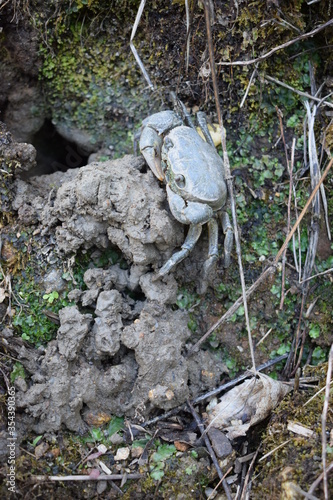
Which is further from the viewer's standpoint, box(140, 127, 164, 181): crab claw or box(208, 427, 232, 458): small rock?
box(140, 127, 164, 181): crab claw

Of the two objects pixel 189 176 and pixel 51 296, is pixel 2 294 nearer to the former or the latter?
pixel 51 296

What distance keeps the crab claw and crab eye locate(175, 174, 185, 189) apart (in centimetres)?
14

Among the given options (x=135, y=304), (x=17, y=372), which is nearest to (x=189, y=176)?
(x=135, y=304)

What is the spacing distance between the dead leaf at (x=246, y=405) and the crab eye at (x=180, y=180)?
1.18m

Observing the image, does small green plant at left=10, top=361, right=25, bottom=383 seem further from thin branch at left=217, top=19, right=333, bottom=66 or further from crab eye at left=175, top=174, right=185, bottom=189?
thin branch at left=217, top=19, right=333, bottom=66

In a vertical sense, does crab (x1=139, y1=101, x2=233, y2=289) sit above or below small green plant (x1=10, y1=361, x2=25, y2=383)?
above

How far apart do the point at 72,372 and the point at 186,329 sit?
705 millimetres

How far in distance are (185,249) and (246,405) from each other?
0.96 meters

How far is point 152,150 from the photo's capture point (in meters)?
2.81

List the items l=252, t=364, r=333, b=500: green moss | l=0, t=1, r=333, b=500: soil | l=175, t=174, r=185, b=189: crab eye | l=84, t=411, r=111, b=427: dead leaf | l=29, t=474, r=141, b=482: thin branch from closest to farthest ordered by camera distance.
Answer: l=252, t=364, r=333, b=500: green moss < l=29, t=474, r=141, b=482: thin branch < l=0, t=1, r=333, b=500: soil < l=84, t=411, r=111, b=427: dead leaf < l=175, t=174, r=185, b=189: crab eye

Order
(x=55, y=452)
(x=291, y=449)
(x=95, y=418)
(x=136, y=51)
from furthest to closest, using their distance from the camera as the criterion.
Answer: (x=136, y=51) < (x=95, y=418) < (x=55, y=452) < (x=291, y=449)

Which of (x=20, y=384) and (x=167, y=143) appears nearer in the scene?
(x=20, y=384)

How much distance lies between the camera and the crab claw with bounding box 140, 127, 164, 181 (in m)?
2.80

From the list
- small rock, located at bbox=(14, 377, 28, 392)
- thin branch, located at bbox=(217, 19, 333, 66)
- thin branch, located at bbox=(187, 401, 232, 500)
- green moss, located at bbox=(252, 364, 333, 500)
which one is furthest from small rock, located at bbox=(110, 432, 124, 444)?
thin branch, located at bbox=(217, 19, 333, 66)
